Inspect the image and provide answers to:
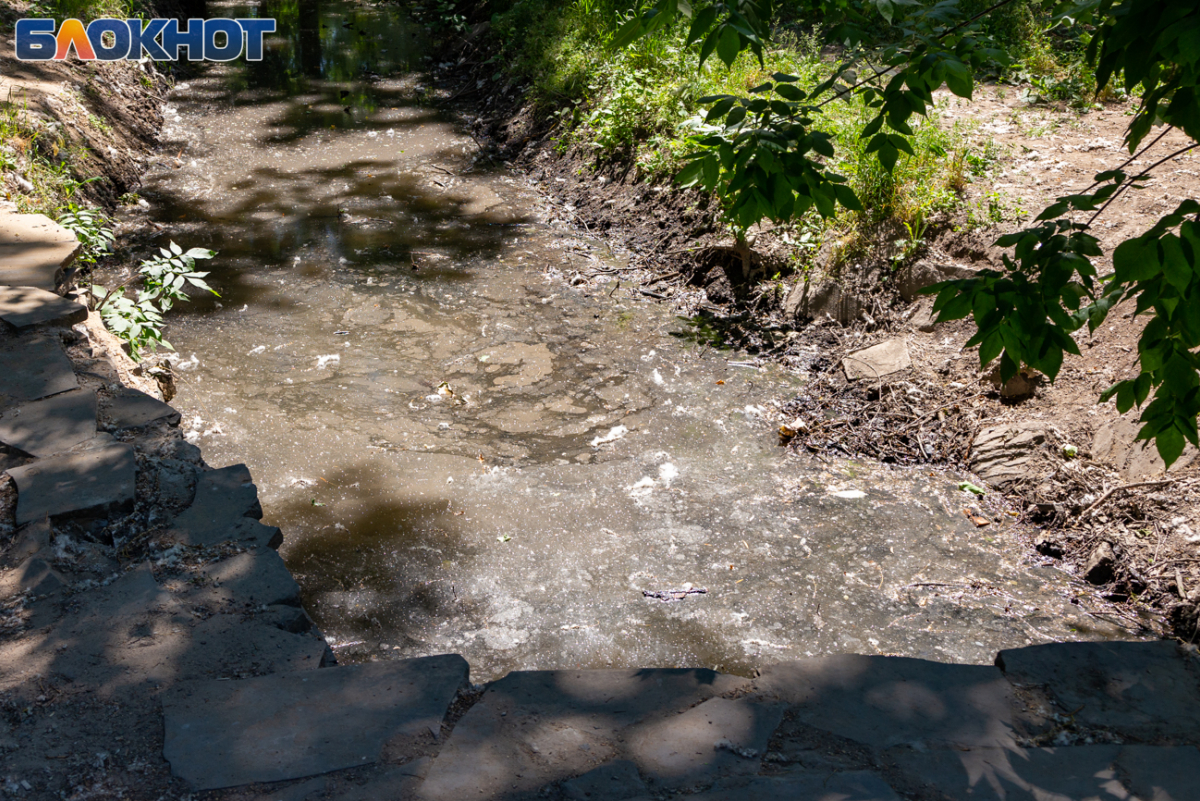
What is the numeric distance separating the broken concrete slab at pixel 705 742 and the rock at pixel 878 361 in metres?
3.03

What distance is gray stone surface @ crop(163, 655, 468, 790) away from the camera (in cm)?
176

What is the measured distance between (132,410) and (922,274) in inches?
164

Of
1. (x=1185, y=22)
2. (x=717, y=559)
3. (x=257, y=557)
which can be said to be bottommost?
(x=717, y=559)

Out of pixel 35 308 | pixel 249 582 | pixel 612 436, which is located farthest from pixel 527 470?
pixel 35 308

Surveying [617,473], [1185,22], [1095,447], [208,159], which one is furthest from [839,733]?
[208,159]

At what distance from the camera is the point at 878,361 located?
15.6 ft

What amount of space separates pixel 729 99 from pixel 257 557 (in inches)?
74.6

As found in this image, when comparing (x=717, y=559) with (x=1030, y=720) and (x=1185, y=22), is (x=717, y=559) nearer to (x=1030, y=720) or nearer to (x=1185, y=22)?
(x=1030, y=720)

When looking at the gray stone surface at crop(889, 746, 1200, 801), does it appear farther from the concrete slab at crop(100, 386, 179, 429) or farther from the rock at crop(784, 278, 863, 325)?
the rock at crop(784, 278, 863, 325)

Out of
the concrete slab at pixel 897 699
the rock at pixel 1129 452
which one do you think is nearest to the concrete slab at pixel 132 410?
the concrete slab at pixel 897 699

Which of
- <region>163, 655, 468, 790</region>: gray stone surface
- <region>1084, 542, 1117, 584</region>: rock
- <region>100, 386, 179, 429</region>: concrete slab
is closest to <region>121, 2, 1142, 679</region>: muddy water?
<region>1084, 542, 1117, 584</region>: rock

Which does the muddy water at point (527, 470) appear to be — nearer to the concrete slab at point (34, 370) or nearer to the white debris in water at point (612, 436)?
the white debris in water at point (612, 436)

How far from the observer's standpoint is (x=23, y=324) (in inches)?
132

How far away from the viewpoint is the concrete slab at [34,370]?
3023 mm
